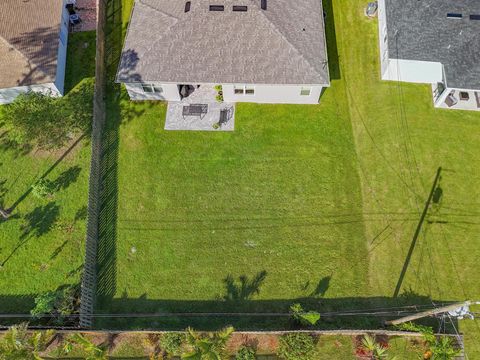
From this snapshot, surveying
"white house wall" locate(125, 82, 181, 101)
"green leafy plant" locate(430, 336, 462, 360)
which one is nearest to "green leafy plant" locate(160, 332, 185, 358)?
"green leafy plant" locate(430, 336, 462, 360)

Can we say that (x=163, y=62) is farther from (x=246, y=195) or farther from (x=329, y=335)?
(x=329, y=335)

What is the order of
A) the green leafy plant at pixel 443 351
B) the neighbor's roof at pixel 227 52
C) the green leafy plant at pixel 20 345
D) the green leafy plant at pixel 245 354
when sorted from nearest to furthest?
the green leafy plant at pixel 20 345 → the green leafy plant at pixel 443 351 → the green leafy plant at pixel 245 354 → the neighbor's roof at pixel 227 52

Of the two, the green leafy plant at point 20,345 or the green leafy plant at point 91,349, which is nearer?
the green leafy plant at point 20,345

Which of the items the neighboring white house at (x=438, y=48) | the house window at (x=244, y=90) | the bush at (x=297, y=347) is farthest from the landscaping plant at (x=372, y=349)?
the neighboring white house at (x=438, y=48)

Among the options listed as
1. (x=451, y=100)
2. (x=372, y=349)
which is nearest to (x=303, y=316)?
(x=372, y=349)

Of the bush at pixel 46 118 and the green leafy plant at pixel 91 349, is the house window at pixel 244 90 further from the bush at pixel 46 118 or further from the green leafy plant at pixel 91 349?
the green leafy plant at pixel 91 349

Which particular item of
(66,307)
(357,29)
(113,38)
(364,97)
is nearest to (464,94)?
(364,97)
